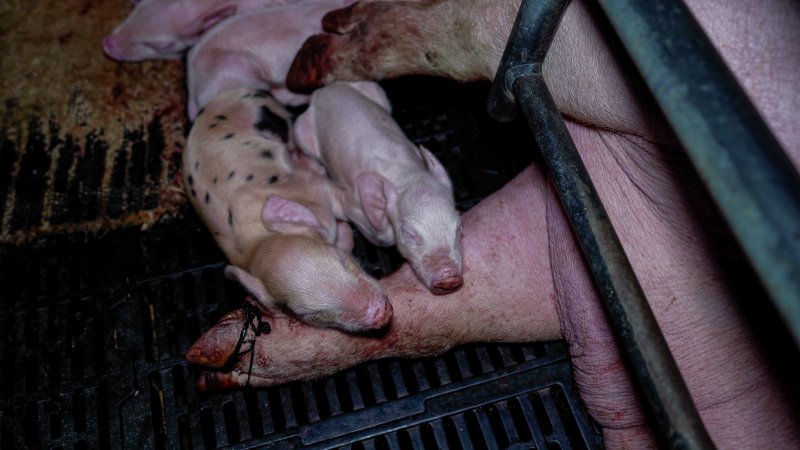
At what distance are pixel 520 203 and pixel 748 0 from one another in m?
0.95

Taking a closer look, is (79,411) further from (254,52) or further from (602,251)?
(602,251)

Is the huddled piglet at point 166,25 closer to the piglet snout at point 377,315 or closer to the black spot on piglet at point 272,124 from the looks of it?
the black spot on piglet at point 272,124

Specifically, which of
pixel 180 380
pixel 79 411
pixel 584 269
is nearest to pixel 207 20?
pixel 180 380

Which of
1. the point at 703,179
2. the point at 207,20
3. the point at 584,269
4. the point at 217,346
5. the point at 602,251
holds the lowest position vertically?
the point at 217,346

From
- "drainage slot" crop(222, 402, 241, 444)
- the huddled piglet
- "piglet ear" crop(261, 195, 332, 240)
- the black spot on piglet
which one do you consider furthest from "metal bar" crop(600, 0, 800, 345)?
the huddled piglet

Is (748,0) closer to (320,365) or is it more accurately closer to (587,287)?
(587,287)

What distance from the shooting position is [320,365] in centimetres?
200

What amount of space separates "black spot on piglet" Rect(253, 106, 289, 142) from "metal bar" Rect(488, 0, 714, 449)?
1.21m

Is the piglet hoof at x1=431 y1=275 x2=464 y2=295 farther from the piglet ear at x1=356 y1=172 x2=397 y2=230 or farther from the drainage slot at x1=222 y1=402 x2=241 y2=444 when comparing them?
the drainage slot at x1=222 y1=402 x2=241 y2=444

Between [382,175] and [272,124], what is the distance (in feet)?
1.74

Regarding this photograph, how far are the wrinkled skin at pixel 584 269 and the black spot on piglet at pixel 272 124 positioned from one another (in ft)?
1.56

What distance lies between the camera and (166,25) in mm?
2945

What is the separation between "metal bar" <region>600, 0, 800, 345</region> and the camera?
694 millimetres

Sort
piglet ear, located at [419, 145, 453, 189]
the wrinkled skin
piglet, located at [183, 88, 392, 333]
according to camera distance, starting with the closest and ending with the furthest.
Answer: the wrinkled skin
piglet, located at [183, 88, 392, 333]
piglet ear, located at [419, 145, 453, 189]
